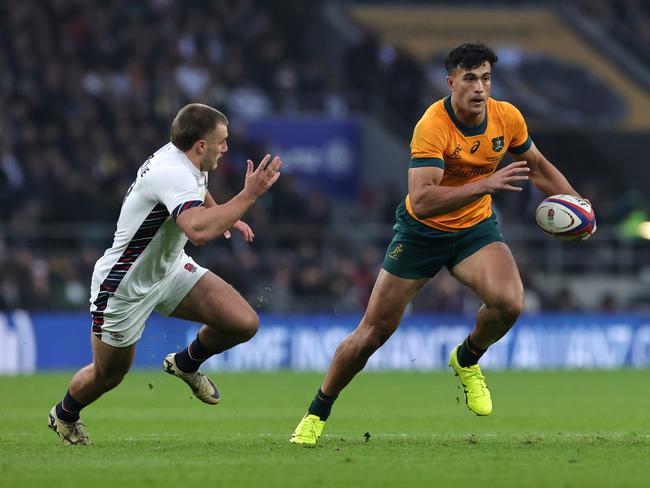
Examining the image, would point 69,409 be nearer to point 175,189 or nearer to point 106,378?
point 106,378

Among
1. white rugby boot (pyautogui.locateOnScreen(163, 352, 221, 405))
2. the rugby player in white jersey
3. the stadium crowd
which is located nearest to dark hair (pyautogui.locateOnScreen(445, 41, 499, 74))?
the rugby player in white jersey

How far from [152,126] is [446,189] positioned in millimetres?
14321

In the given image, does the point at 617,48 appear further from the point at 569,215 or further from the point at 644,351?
the point at 569,215

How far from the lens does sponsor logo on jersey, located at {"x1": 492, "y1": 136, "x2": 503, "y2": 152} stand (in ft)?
31.9

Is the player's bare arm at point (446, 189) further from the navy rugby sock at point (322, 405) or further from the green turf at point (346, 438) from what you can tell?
the green turf at point (346, 438)

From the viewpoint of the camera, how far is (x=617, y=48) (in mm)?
32375

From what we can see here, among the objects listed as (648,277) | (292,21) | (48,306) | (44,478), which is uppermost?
(292,21)

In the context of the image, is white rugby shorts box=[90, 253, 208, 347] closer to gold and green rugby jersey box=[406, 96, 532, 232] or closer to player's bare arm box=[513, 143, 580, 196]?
gold and green rugby jersey box=[406, 96, 532, 232]

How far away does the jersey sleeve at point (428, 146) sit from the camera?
9406 mm

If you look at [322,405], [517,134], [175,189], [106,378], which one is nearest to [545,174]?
[517,134]

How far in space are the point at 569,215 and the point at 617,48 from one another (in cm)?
2361

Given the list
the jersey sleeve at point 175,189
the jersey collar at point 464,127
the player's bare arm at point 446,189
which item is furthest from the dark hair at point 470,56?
the jersey sleeve at point 175,189

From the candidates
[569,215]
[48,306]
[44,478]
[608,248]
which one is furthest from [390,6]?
[44,478]

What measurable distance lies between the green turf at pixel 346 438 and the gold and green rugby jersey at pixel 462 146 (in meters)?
1.60
